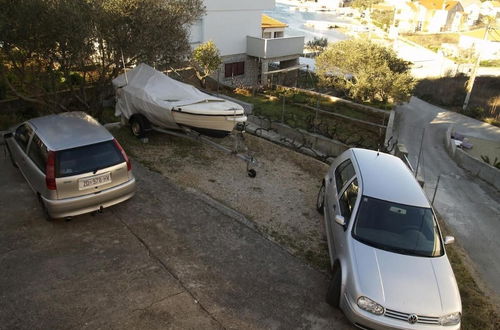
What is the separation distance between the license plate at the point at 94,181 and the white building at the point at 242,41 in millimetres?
17975

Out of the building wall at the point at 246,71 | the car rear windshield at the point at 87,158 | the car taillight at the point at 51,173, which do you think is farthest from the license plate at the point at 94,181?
the building wall at the point at 246,71

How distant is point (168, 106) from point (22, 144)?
10.8 ft

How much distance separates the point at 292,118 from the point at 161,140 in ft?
22.1

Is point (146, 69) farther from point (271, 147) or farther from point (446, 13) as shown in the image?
point (446, 13)

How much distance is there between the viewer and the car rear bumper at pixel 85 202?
5.91m

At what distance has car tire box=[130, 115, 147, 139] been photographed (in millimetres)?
10281

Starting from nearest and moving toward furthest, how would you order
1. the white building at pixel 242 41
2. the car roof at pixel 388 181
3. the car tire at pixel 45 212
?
the car roof at pixel 388 181 < the car tire at pixel 45 212 < the white building at pixel 242 41

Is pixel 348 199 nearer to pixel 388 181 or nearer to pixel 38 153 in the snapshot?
pixel 388 181

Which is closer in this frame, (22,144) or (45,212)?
(45,212)

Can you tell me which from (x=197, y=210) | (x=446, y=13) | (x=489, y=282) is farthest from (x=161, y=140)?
(x=446, y=13)

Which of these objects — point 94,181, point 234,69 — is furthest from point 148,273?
point 234,69

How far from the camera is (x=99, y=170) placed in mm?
6109

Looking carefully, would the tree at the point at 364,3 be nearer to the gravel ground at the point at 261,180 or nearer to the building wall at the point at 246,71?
the building wall at the point at 246,71

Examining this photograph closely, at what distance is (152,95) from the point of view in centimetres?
981
